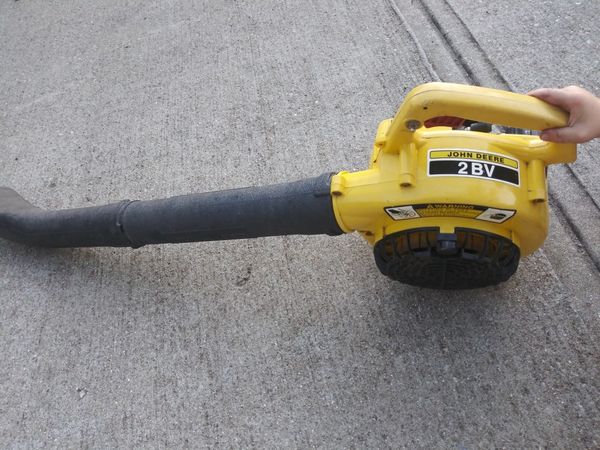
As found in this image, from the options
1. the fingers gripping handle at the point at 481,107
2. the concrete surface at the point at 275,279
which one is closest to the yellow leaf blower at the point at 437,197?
the fingers gripping handle at the point at 481,107

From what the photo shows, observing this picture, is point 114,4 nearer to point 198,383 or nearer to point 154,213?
point 154,213

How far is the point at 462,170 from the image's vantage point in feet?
4.28

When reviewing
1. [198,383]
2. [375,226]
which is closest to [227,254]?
[198,383]

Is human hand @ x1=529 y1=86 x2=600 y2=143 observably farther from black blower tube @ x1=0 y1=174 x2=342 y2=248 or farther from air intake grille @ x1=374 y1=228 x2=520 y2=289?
black blower tube @ x1=0 y1=174 x2=342 y2=248

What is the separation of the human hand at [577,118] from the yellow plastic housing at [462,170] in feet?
0.07

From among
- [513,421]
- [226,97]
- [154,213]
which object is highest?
[154,213]

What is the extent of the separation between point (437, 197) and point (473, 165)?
11cm

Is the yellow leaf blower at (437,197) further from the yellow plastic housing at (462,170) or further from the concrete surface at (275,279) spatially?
the concrete surface at (275,279)

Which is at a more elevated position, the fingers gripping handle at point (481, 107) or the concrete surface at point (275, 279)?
the fingers gripping handle at point (481, 107)

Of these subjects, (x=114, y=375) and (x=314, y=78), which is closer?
(x=114, y=375)

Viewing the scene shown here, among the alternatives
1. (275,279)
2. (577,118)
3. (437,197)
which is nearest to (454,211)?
(437,197)

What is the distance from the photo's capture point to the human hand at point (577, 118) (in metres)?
1.26

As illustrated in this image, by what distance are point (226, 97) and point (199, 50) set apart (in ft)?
1.35

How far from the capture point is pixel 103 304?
1883 millimetres
